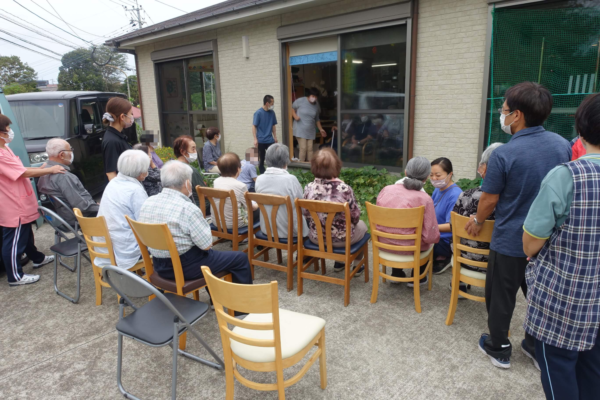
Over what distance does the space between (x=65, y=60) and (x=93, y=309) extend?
64.5m

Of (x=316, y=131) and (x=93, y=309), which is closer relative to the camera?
(x=93, y=309)

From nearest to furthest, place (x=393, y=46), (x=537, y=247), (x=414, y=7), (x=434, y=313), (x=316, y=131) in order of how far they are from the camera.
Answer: (x=537, y=247) → (x=434, y=313) → (x=414, y=7) → (x=393, y=46) → (x=316, y=131)

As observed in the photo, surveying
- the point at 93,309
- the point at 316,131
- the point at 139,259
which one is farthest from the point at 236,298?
the point at 316,131

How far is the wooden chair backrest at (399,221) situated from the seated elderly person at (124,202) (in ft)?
5.92

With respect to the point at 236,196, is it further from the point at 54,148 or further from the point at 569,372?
the point at 569,372

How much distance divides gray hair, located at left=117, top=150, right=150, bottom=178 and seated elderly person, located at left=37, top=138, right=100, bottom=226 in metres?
0.95

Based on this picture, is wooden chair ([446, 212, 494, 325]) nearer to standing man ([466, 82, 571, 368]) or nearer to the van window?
standing man ([466, 82, 571, 368])

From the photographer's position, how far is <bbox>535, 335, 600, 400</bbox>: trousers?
1569mm

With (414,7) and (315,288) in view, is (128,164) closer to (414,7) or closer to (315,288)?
(315,288)

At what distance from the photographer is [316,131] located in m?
7.55

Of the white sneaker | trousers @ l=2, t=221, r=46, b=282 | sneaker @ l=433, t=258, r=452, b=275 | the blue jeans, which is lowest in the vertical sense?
the white sneaker

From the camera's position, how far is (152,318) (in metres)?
2.10

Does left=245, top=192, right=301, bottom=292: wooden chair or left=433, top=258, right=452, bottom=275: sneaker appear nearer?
left=245, top=192, right=301, bottom=292: wooden chair

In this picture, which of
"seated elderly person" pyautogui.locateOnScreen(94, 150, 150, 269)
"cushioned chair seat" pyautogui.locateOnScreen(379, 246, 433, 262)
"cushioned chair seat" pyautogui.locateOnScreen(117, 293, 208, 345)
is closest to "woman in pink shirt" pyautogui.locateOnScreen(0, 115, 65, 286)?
"seated elderly person" pyautogui.locateOnScreen(94, 150, 150, 269)
